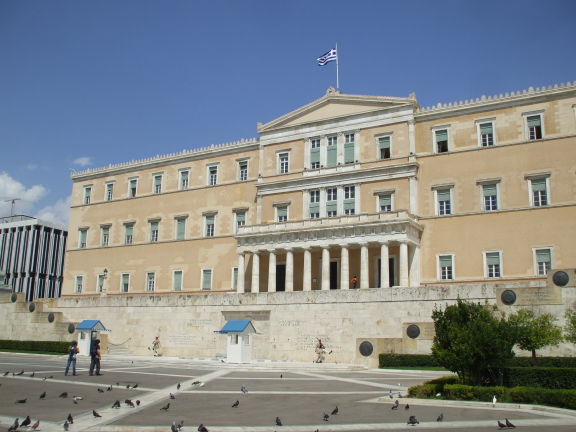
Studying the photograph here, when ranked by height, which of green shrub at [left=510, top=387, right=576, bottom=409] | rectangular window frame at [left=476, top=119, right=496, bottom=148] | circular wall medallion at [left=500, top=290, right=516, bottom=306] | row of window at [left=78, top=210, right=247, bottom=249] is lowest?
green shrub at [left=510, top=387, right=576, bottom=409]

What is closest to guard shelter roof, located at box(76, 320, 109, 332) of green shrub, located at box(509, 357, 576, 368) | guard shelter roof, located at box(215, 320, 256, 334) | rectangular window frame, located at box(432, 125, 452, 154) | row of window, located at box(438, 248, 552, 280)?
guard shelter roof, located at box(215, 320, 256, 334)

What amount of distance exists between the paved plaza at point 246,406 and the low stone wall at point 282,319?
798 cm

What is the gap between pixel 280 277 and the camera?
48.7 m

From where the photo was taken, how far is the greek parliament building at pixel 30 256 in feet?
361

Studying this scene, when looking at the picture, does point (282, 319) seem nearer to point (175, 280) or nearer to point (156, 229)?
point (175, 280)

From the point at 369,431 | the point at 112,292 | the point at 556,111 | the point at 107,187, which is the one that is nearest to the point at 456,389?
the point at 369,431

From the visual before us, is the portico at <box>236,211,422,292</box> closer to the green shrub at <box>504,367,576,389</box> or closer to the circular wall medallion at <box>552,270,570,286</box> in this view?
the circular wall medallion at <box>552,270,570,286</box>

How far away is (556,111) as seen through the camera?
132ft

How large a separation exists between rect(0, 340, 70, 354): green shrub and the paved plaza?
643 inches

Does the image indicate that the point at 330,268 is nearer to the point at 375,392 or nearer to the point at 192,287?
the point at 192,287

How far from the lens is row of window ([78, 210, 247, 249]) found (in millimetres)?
52406

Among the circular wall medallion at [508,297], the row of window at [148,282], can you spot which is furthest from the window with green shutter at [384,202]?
the circular wall medallion at [508,297]

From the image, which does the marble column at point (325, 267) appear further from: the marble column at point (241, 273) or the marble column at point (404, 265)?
the marble column at point (241, 273)

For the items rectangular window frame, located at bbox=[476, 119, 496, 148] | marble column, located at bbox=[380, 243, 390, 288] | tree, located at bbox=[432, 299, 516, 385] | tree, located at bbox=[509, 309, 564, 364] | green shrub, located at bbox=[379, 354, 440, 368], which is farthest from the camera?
rectangular window frame, located at bbox=[476, 119, 496, 148]
